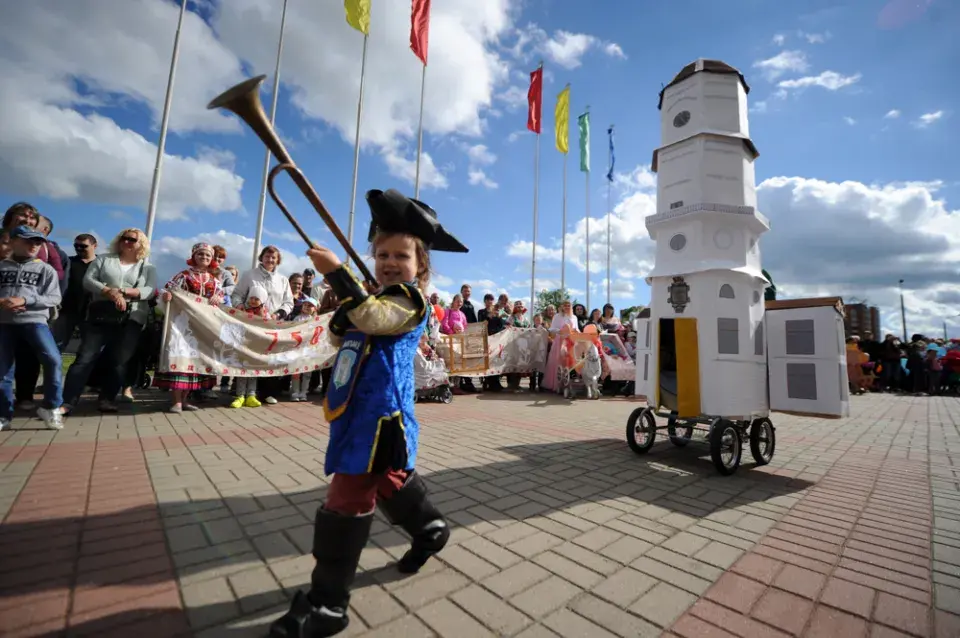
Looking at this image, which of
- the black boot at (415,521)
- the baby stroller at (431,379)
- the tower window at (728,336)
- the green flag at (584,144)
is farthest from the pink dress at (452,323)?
the green flag at (584,144)

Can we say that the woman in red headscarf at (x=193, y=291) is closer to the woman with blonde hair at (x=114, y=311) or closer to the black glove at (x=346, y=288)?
the woman with blonde hair at (x=114, y=311)

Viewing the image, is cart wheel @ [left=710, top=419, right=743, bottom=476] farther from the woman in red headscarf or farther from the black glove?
the woman in red headscarf

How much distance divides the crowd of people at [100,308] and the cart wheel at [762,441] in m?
6.54

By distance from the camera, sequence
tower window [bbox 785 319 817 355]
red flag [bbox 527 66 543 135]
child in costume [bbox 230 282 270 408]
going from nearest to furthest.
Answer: tower window [bbox 785 319 817 355] → child in costume [bbox 230 282 270 408] → red flag [bbox 527 66 543 135]

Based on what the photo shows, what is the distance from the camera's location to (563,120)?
75.7 feet

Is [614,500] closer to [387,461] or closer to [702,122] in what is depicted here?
[387,461]

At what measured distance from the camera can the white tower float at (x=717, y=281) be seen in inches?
162

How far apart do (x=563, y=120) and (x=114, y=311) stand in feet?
73.8

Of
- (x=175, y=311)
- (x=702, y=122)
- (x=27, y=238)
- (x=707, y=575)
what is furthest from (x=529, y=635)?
(x=175, y=311)

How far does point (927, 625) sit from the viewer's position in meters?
1.87

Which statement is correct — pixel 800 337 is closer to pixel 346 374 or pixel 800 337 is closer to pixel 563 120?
Answer: pixel 346 374

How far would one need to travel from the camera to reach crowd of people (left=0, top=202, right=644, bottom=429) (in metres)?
4.45

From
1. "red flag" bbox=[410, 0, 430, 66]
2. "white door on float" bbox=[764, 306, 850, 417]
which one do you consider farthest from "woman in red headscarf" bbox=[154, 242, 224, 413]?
"red flag" bbox=[410, 0, 430, 66]

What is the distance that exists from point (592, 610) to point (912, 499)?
3.51 meters
